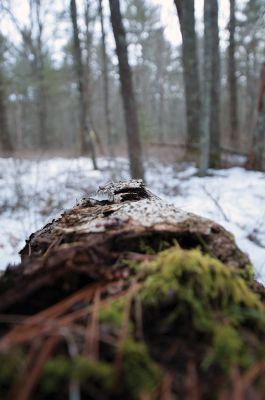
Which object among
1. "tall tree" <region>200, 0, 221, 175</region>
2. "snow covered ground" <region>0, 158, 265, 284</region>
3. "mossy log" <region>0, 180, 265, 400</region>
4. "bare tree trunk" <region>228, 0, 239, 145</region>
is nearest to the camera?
"mossy log" <region>0, 180, 265, 400</region>

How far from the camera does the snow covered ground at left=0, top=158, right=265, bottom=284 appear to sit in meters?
3.21

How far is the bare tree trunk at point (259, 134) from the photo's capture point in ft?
19.9

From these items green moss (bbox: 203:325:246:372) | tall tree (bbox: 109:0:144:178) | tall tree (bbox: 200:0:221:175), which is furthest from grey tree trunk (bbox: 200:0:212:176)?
green moss (bbox: 203:325:246:372)

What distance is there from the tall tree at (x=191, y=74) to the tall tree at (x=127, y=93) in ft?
8.50

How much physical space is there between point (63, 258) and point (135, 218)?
13.1 inches

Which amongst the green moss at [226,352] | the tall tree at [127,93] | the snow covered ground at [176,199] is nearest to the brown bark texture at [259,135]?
the snow covered ground at [176,199]

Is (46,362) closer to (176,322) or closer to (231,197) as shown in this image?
(176,322)

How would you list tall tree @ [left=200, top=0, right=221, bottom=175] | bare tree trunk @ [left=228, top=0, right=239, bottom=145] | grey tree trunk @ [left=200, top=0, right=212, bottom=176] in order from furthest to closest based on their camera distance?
bare tree trunk @ [left=228, top=0, right=239, bottom=145] → tall tree @ [left=200, top=0, right=221, bottom=175] → grey tree trunk @ [left=200, top=0, right=212, bottom=176]

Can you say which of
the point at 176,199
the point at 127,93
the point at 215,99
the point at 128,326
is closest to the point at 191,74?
the point at 215,99

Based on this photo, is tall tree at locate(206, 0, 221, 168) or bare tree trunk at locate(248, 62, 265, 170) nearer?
bare tree trunk at locate(248, 62, 265, 170)

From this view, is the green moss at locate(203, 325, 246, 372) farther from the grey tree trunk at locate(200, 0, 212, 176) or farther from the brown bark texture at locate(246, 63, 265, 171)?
the brown bark texture at locate(246, 63, 265, 171)

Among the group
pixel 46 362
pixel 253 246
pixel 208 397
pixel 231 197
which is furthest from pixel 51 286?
pixel 231 197

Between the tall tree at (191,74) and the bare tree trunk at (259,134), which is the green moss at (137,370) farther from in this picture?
the tall tree at (191,74)

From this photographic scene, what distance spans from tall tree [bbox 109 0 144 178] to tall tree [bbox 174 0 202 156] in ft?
8.50
